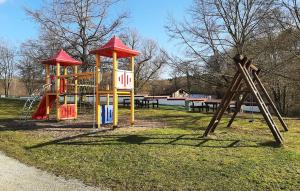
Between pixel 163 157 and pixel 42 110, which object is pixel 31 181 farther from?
pixel 42 110

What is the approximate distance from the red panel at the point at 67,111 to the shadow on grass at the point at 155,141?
628 centimetres

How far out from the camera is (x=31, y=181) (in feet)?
23.3

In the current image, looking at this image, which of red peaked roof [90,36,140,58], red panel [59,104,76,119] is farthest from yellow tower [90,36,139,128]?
red panel [59,104,76,119]

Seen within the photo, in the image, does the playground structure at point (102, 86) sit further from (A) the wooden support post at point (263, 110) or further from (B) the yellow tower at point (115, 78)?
(A) the wooden support post at point (263, 110)

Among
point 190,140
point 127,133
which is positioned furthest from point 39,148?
point 190,140

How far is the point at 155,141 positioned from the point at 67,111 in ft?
28.5

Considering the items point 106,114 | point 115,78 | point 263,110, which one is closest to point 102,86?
point 106,114

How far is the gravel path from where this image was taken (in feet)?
21.7

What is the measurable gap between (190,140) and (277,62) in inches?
478

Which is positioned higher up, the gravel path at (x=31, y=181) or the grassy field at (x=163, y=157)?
the grassy field at (x=163, y=157)

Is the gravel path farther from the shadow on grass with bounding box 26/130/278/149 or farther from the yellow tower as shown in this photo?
the yellow tower

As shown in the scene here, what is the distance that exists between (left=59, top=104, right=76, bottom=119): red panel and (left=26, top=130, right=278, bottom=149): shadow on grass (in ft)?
20.6

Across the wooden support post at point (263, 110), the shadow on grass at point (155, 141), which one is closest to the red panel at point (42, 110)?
the shadow on grass at point (155, 141)

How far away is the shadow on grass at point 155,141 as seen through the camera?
1002cm
